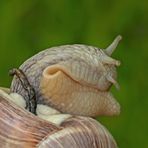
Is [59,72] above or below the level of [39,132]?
above

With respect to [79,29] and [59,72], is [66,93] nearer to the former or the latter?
[59,72]

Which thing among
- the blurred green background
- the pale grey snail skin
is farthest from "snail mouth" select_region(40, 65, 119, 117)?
the blurred green background

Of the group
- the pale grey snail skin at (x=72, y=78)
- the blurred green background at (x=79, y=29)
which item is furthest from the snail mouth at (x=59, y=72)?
the blurred green background at (x=79, y=29)

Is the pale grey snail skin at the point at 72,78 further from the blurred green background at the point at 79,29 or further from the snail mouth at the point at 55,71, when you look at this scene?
the blurred green background at the point at 79,29

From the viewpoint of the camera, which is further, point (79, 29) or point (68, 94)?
point (79, 29)

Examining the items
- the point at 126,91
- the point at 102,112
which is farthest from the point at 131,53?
the point at 102,112

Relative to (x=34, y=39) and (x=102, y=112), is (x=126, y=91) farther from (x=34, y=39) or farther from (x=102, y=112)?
(x=102, y=112)

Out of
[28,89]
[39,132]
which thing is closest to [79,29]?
[28,89]

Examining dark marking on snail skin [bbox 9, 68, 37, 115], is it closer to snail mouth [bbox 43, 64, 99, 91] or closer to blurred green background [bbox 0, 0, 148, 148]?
snail mouth [bbox 43, 64, 99, 91]
